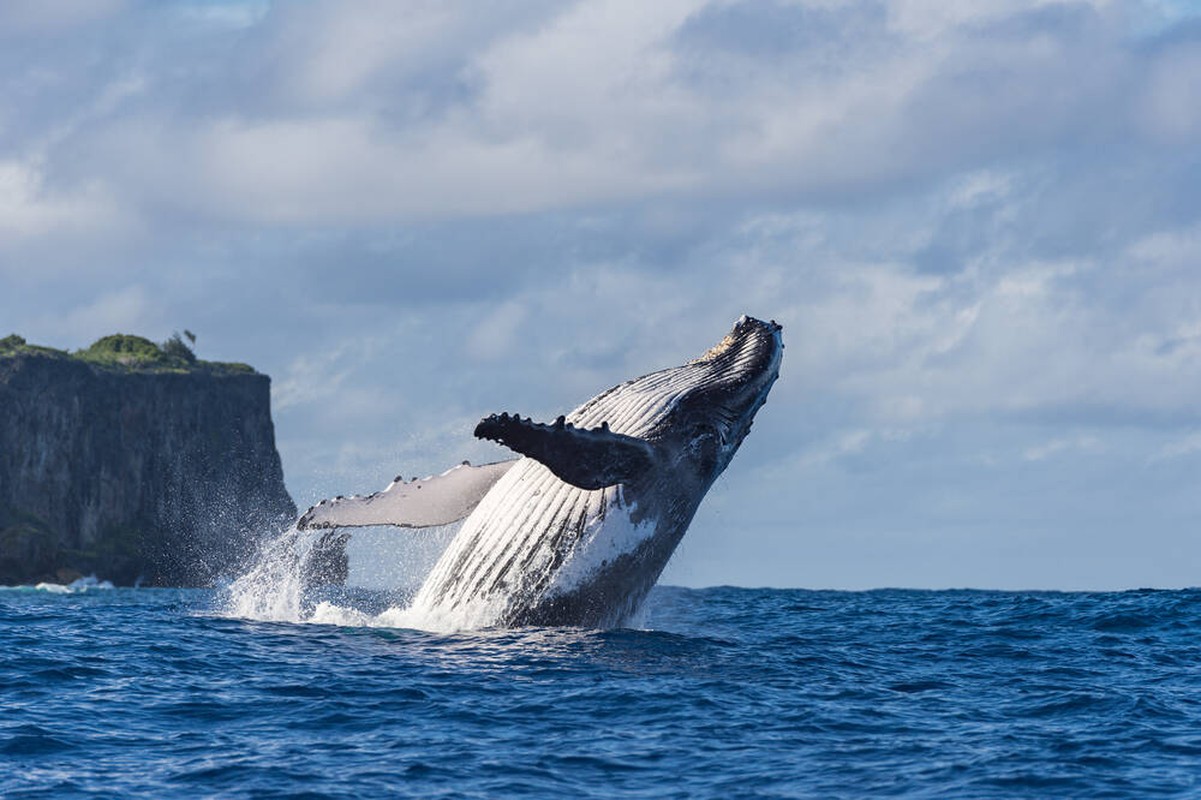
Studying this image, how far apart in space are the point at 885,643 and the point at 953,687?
13.9 feet

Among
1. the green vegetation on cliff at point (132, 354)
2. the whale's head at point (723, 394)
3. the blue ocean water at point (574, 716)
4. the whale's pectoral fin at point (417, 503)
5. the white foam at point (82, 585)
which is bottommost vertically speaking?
the blue ocean water at point (574, 716)

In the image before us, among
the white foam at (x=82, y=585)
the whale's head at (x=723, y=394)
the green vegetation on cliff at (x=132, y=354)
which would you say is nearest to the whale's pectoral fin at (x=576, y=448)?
the whale's head at (x=723, y=394)

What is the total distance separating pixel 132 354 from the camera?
115438 mm

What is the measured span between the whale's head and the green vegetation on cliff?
92528 mm

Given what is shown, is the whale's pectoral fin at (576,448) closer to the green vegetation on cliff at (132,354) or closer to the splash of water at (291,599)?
the splash of water at (291,599)

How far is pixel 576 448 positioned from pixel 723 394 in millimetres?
2519

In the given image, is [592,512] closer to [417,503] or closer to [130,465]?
[417,503]

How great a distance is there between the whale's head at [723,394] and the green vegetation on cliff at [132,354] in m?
92.5

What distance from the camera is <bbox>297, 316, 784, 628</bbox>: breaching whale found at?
47.2 feet

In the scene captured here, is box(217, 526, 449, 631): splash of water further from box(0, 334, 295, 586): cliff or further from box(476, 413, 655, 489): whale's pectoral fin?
box(0, 334, 295, 586): cliff

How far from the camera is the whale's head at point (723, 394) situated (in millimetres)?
14594

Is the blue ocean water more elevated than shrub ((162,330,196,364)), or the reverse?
shrub ((162,330,196,364))

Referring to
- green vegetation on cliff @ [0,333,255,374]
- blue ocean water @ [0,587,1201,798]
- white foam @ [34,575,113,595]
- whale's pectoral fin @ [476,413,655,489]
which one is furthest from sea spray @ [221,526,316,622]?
green vegetation on cliff @ [0,333,255,374]

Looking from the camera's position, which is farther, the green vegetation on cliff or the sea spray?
the green vegetation on cliff
